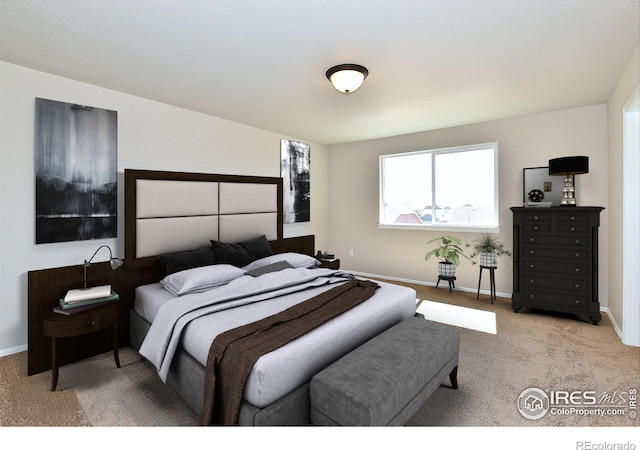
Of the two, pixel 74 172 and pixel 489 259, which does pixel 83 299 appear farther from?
pixel 489 259

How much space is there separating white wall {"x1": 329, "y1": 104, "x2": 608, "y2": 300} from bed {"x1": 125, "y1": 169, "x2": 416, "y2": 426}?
149cm

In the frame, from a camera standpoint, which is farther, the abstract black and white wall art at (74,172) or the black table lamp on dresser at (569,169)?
the black table lamp on dresser at (569,169)

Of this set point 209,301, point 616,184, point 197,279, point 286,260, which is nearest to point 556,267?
point 616,184

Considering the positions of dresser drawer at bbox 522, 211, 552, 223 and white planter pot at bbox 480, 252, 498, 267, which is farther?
white planter pot at bbox 480, 252, 498, 267

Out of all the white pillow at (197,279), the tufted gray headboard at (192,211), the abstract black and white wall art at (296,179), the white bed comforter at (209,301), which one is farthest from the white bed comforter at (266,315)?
the abstract black and white wall art at (296,179)

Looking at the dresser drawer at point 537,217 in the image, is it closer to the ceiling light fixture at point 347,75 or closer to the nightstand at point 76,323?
the ceiling light fixture at point 347,75

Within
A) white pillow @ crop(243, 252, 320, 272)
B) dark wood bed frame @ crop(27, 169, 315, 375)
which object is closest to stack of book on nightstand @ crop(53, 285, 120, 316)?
dark wood bed frame @ crop(27, 169, 315, 375)

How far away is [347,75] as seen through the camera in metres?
2.60

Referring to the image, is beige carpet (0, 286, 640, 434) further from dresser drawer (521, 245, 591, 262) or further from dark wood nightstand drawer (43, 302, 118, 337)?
dresser drawer (521, 245, 591, 262)

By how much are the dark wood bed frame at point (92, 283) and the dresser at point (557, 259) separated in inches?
154

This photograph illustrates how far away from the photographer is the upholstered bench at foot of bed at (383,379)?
1.49 m

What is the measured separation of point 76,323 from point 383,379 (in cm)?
Result: 226

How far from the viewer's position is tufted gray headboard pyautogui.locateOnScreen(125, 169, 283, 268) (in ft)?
10.3
